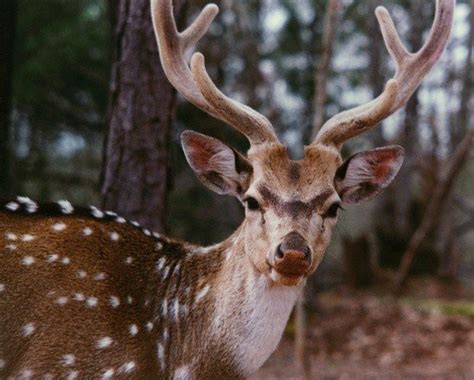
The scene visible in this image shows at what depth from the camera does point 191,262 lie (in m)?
5.25

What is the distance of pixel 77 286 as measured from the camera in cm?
484

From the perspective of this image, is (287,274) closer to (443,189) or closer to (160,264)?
(160,264)

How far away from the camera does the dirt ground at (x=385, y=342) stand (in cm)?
1057

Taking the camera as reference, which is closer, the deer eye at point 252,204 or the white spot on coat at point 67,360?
the white spot on coat at point 67,360

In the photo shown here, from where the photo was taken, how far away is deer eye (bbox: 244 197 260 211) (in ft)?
15.6

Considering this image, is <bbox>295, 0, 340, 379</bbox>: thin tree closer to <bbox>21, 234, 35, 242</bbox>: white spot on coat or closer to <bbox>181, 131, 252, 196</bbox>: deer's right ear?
<bbox>181, 131, 252, 196</bbox>: deer's right ear

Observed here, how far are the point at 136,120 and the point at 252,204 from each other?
1.95m

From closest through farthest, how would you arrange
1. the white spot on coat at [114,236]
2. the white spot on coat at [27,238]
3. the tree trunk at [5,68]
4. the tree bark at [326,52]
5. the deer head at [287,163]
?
1. the deer head at [287,163]
2. the white spot on coat at [27,238]
3. the white spot on coat at [114,236]
4. the tree bark at [326,52]
5. the tree trunk at [5,68]

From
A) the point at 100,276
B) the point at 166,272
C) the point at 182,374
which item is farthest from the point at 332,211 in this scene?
the point at 100,276

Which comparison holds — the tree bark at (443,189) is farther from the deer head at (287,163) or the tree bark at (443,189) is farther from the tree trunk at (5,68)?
the deer head at (287,163)

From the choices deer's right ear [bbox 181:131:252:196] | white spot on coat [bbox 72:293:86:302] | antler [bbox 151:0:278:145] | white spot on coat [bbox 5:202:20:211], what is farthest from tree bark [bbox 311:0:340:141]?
white spot on coat [bbox 72:293:86:302]

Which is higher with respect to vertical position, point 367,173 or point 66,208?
point 367,173

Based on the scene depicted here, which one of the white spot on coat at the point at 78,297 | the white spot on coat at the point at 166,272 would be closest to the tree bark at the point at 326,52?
the white spot on coat at the point at 166,272

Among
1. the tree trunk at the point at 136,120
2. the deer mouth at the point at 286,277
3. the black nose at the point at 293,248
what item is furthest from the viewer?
the tree trunk at the point at 136,120
